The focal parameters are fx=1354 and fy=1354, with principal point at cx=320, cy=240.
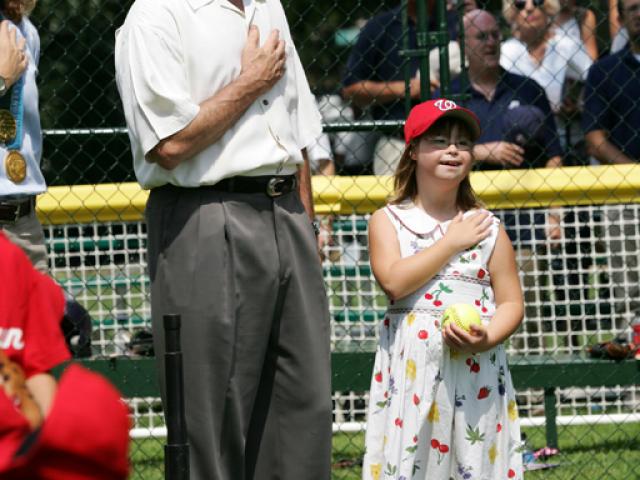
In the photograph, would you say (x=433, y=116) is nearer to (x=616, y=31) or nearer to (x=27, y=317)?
(x=27, y=317)

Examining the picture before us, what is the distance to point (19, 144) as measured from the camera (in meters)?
4.54

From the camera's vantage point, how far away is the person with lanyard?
449 centimetres

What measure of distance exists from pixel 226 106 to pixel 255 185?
0.26m

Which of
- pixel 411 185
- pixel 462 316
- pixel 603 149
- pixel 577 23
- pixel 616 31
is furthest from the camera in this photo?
pixel 577 23

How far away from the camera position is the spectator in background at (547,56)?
7375mm

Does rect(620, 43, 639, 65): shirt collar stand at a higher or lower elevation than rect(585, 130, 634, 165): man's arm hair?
higher

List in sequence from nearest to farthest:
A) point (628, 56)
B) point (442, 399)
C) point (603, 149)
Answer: point (442, 399) < point (603, 149) < point (628, 56)

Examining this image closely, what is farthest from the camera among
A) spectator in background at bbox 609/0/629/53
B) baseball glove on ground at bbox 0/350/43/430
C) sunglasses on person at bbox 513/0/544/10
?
sunglasses on person at bbox 513/0/544/10

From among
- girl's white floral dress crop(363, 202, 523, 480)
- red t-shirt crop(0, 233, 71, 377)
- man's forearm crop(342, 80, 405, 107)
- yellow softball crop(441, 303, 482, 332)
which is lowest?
girl's white floral dress crop(363, 202, 523, 480)

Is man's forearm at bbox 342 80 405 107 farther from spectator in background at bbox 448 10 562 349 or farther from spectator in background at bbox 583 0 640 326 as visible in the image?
spectator in background at bbox 583 0 640 326

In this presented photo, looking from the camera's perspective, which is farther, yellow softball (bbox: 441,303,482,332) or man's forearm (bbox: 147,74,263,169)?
yellow softball (bbox: 441,303,482,332)

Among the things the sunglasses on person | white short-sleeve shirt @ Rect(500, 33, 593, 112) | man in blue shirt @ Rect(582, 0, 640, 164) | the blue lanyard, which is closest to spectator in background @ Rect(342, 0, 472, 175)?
the sunglasses on person

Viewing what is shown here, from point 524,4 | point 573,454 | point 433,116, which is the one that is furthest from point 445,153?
point 524,4

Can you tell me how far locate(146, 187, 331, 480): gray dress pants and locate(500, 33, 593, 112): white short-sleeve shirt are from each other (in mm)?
3430
